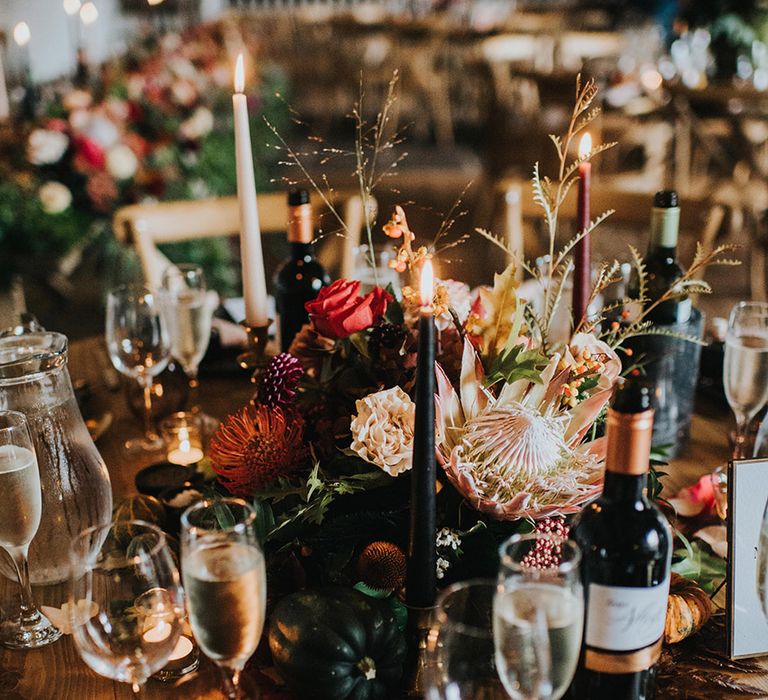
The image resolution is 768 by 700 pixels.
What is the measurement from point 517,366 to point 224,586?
1.30 feet

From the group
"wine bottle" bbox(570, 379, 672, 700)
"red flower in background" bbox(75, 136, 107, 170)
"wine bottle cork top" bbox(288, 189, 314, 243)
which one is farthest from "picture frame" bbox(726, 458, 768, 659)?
"red flower in background" bbox(75, 136, 107, 170)

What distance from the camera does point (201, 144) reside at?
3225 mm

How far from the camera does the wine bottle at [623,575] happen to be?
66cm

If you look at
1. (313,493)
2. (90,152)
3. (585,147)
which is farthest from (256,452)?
(90,152)

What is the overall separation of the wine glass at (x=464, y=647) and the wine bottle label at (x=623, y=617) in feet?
0.29

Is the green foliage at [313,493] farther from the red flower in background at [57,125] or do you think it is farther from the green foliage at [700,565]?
the red flower in background at [57,125]

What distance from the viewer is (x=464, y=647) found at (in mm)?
603

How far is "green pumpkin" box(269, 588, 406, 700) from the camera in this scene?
2.40 ft

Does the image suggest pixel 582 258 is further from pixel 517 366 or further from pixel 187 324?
pixel 187 324

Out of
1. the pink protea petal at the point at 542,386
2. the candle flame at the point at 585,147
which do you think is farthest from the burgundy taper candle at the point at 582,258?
the pink protea petal at the point at 542,386

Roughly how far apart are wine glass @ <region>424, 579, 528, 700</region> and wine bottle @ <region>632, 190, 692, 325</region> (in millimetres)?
626

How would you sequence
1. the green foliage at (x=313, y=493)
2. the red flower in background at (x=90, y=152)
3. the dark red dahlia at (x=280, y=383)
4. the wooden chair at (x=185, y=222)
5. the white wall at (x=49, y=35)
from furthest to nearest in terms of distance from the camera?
the white wall at (x=49, y=35) < the red flower in background at (x=90, y=152) < the wooden chair at (x=185, y=222) < the dark red dahlia at (x=280, y=383) < the green foliage at (x=313, y=493)

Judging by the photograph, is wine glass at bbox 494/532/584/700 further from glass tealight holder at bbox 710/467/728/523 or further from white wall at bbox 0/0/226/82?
white wall at bbox 0/0/226/82

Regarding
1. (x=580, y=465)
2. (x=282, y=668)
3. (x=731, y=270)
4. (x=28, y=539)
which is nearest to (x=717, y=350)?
(x=580, y=465)
